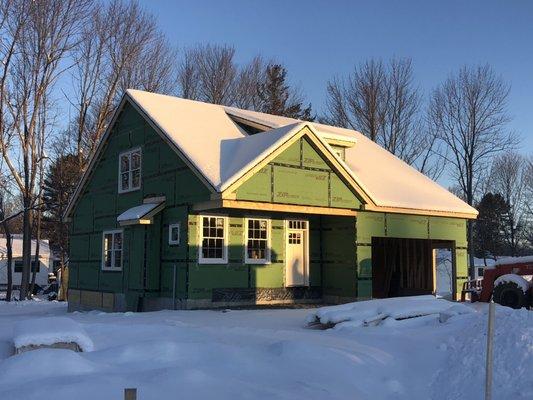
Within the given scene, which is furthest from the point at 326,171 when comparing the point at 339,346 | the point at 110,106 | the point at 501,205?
the point at 501,205

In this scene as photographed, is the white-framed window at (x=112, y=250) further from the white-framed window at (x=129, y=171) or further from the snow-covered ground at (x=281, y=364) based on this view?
the snow-covered ground at (x=281, y=364)

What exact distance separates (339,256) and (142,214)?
656 centimetres

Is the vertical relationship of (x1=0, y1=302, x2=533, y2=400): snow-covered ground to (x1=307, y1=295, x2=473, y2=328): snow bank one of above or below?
below

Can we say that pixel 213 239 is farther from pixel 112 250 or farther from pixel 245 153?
pixel 112 250

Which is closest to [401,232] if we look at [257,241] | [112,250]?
[257,241]

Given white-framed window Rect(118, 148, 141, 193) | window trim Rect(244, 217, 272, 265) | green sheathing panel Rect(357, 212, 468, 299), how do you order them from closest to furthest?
window trim Rect(244, 217, 272, 265) < green sheathing panel Rect(357, 212, 468, 299) < white-framed window Rect(118, 148, 141, 193)

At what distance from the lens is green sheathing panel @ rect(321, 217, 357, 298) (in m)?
18.9

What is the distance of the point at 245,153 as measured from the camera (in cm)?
1700

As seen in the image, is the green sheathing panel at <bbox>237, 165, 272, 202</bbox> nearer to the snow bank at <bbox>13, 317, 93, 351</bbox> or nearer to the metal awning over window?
the metal awning over window

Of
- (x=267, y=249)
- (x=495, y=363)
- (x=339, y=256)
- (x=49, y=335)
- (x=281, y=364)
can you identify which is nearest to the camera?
(x=495, y=363)

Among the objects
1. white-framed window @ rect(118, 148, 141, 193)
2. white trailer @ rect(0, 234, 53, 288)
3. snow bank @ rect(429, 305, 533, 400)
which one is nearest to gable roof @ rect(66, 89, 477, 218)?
white-framed window @ rect(118, 148, 141, 193)

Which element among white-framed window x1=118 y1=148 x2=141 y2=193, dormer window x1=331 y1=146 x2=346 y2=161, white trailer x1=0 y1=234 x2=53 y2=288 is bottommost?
white trailer x1=0 y1=234 x2=53 y2=288

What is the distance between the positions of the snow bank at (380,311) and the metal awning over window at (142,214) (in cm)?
699

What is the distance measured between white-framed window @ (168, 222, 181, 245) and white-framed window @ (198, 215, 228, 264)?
0.75m
